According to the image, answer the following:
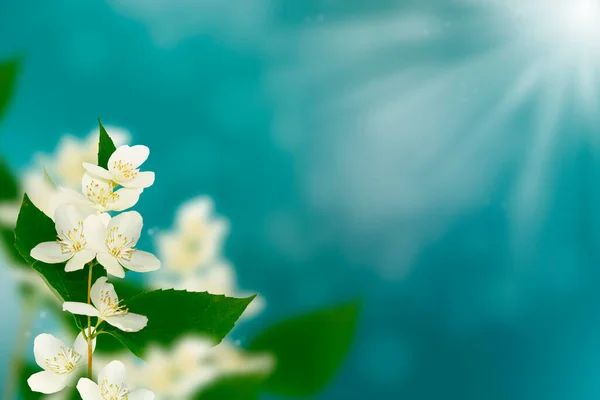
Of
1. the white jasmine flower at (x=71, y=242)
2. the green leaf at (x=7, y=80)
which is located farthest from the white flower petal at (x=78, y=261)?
the green leaf at (x=7, y=80)

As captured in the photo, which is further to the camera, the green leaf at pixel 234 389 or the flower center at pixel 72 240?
the green leaf at pixel 234 389

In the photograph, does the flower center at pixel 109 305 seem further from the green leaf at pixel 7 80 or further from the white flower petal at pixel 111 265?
the green leaf at pixel 7 80

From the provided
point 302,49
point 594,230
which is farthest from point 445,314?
point 302,49

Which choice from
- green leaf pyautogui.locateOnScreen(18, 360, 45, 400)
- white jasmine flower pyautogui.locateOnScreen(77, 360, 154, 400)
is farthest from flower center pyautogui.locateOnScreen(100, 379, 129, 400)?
green leaf pyautogui.locateOnScreen(18, 360, 45, 400)

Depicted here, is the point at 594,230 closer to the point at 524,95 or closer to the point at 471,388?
the point at 524,95

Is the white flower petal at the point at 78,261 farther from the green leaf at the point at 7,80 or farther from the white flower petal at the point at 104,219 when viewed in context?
the green leaf at the point at 7,80

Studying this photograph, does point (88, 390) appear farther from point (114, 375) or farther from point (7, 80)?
point (7, 80)

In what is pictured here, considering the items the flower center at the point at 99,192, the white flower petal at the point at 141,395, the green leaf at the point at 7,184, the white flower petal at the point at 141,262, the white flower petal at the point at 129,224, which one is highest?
the green leaf at the point at 7,184

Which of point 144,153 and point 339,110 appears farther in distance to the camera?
point 339,110

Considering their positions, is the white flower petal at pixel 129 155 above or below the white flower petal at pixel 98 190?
above
